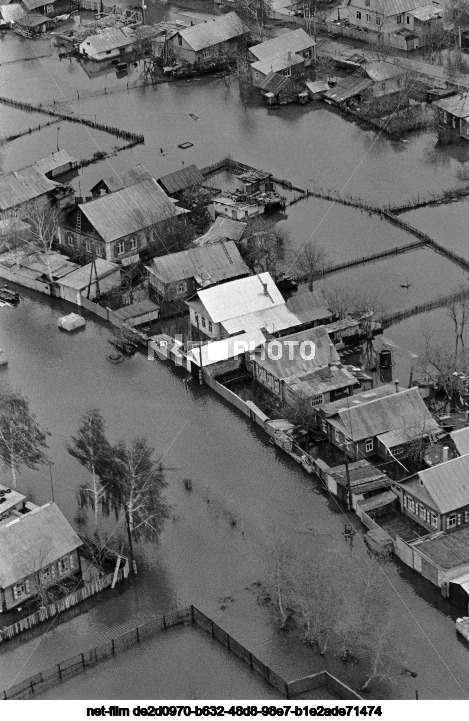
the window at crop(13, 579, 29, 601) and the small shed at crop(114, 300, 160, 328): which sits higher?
the small shed at crop(114, 300, 160, 328)

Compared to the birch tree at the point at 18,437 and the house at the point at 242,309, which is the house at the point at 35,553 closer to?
the birch tree at the point at 18,437

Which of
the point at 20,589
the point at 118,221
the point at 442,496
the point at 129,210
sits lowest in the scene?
the point at 20,589

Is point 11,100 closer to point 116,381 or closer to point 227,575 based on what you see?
point 116,381

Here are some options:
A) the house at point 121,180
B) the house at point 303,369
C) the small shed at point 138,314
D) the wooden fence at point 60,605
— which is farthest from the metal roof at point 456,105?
the wooden fence at point 60,605

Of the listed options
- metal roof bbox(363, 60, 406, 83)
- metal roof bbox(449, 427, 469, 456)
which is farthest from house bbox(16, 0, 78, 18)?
metal roof bbox(449, 427, 469, 456)

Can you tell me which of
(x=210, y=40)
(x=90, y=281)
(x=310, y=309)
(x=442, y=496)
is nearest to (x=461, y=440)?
(x=442, y=496)

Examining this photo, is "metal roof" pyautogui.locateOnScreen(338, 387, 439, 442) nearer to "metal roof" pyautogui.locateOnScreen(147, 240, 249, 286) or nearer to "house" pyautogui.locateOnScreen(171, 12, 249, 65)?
"metal roof" pyautogui.locateOnScreen(147, 240, 249, 286)

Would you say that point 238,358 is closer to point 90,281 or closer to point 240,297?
point 240,297

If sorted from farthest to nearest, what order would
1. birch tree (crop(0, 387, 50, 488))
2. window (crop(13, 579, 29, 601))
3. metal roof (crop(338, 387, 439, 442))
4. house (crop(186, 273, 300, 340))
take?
1. house (crop(186, 273, 300, 340))
2. metal roof (crop(338, 387, 439, 442))
3. birch tree (crop(0, 387, 50, 488))
4. window (crop(13, 579, 29, 601))
